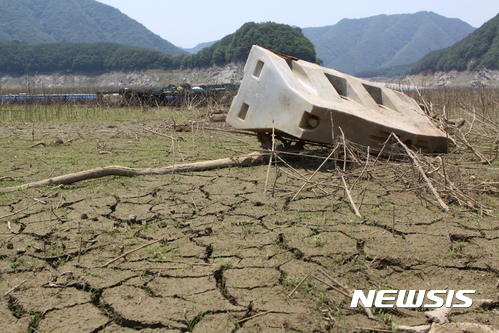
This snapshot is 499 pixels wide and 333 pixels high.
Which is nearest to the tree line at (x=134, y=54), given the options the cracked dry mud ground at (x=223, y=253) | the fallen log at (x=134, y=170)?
the fallen log at (x=134, y=170)

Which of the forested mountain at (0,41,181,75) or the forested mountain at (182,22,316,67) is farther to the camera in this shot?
the forested mountain at (0,41,181,75)

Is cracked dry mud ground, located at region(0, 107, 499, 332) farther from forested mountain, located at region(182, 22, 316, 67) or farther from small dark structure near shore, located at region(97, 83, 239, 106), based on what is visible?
forested mountain, located at region(182, 22, 316, 67)

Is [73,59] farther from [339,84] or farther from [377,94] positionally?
[339,84]

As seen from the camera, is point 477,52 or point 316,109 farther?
point 477,52

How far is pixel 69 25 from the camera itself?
175 meters

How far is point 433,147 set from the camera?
590 centimetres

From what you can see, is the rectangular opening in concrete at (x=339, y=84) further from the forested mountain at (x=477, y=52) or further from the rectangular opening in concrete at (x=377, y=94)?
the forested mountain at (x=477, y=52)

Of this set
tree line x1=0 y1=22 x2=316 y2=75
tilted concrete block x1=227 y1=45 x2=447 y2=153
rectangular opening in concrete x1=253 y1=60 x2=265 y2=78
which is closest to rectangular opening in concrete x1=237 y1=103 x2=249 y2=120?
tilted concrete block x1=227 y1=45 x2=447 y2=153

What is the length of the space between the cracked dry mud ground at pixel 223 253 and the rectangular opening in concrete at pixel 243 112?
4.13ft

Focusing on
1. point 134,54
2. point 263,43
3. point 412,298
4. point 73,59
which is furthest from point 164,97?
point 73,59

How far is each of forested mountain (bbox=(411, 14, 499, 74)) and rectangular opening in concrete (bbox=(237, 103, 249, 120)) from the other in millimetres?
63618

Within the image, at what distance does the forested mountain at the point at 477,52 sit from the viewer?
60812 millimetres

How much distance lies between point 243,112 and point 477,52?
6933 centimetres

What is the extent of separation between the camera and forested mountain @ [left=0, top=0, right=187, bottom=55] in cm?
15238
